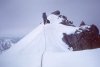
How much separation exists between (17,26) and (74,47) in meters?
1.44

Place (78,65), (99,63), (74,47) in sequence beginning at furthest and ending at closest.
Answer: (74,47), (78,65), (99,63)

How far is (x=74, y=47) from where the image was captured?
464 centimetres

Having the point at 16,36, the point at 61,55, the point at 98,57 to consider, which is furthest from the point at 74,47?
the point at 16,36

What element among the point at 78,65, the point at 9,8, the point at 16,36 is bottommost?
the point at 78,65

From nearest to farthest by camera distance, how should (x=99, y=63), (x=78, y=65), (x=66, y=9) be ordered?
(x=99, y=63), (x=78, y=65), (x=66, y=9)

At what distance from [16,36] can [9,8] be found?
0.62m

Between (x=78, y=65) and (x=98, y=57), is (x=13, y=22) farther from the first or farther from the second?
(x=98, y=57)

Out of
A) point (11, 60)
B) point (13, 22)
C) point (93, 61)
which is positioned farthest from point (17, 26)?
point (93, 61)

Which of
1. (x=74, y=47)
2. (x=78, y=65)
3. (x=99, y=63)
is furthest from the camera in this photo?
(x=74, y=47)

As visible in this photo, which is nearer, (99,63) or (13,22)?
(99,63)

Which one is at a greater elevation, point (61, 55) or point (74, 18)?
point (74, 18)

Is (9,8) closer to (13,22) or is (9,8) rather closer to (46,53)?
(13,22)

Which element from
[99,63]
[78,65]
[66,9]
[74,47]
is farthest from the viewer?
[74,47]

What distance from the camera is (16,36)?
425cm
